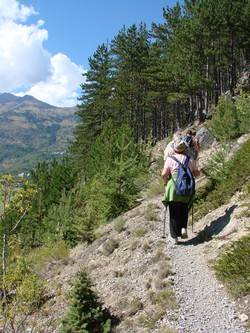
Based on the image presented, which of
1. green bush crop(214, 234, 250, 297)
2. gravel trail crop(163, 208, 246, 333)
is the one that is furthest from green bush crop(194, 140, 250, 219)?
green bush crop(214, 234, 250, 297)

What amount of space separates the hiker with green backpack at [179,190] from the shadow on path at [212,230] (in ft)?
0.99

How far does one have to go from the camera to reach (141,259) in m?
9.45

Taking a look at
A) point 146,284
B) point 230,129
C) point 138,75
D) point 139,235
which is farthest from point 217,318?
point 138,75

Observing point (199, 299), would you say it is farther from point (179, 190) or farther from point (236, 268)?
point (179, 190)

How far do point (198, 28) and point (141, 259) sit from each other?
105 feet

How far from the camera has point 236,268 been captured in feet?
24.1

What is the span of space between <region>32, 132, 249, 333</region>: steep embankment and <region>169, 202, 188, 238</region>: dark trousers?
0.30m

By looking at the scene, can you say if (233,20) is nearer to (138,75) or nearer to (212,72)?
(212,72)

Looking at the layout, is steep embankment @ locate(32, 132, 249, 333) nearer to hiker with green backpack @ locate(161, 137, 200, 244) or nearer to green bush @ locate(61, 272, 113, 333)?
green bush @ locate(61, 272, 113, 333)

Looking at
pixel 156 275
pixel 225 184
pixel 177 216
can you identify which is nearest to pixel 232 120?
pixel 225 184

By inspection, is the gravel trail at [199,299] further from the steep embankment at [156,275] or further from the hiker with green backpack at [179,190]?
the hiker with green backpack at [179,190]

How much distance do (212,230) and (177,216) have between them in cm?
85

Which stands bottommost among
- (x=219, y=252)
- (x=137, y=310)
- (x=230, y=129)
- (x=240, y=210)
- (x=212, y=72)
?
(x=137, y=310)

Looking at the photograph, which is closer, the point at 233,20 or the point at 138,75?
the point at 233,20
